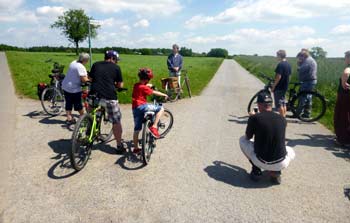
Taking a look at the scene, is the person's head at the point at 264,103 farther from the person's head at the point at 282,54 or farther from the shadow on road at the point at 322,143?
the person's head at the point at 282,54

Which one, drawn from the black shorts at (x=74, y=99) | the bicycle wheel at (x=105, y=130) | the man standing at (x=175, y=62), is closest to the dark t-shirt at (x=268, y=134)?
the bicycle wheel at (x=105, y=130)

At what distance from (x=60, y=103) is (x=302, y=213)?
693 centimetres

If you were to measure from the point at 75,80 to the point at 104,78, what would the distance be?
1760 mm

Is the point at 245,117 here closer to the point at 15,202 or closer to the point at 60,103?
the point at 60,103

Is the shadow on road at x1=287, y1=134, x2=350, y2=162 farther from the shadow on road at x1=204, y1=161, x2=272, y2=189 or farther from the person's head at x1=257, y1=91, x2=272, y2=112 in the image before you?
the person's head at x1=257, y1=91, x2=272, y2=112

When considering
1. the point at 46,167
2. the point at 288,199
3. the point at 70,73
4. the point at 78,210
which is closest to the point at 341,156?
the point at 288,199

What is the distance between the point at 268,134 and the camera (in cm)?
413

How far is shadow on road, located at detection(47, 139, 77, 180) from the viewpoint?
447cm

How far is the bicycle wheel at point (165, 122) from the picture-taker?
20.9 ft

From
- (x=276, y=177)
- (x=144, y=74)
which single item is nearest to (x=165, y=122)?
(x=144, y=74)

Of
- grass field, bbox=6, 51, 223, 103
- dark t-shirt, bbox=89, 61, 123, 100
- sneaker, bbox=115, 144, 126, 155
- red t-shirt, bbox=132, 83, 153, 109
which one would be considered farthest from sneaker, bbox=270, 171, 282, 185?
grass field, bbox=6, 51, 223, 103

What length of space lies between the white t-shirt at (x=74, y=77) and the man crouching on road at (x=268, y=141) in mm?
4049

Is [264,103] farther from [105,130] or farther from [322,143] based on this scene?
[105,130]

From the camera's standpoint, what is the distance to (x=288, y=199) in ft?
12.8
